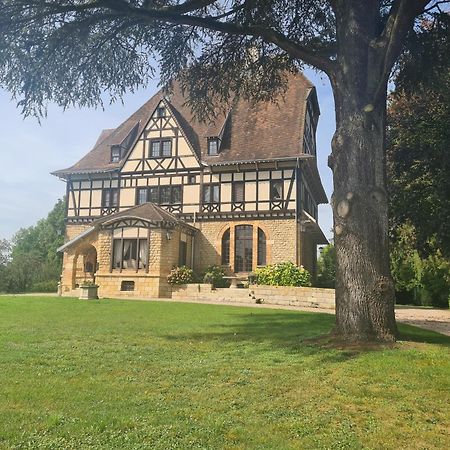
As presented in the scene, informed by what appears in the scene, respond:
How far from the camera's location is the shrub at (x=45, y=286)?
28.8 m

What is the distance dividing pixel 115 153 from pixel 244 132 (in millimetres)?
8450

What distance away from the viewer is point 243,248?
81.9 feet

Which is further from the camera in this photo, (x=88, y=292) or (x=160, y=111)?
(x=160, y=111)

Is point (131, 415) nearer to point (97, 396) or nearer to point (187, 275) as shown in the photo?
point (97, 396)

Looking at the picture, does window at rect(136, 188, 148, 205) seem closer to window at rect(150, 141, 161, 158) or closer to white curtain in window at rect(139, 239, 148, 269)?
window at rect(150, 141, 161, 158)

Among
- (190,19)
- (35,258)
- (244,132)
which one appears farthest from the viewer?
(35,258)

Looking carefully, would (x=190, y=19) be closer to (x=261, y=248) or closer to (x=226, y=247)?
(x=261, y=248)

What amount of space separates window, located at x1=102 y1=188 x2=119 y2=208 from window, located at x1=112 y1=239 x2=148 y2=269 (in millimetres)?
4586

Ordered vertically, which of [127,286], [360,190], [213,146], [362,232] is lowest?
[127,286]

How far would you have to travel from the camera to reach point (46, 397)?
4.12 m

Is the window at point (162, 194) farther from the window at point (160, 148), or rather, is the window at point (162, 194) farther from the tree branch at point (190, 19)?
the tree branch at point (190, 19)

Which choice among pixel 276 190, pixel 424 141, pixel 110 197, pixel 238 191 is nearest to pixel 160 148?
pixel 110 197

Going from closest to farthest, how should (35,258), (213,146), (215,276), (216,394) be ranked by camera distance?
(216,394) → (215,276) → (213,146) → (35,258)

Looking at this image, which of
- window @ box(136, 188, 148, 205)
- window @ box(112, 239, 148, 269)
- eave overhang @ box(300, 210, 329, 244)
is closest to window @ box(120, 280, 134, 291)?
window @ box(112, 239, 148, 269)
